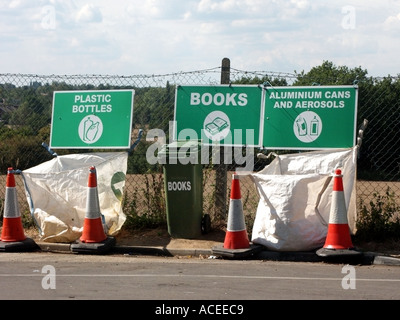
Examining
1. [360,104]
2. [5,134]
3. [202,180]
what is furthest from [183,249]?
[5,134]

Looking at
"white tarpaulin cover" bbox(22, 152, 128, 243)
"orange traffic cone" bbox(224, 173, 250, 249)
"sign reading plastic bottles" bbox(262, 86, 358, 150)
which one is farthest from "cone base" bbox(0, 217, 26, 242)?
"sign reading plastic bottles" bbox(262, 86, 358, 150)

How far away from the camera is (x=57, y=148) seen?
1072cm

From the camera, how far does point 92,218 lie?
9.17 metres

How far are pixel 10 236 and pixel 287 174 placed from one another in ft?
13.3

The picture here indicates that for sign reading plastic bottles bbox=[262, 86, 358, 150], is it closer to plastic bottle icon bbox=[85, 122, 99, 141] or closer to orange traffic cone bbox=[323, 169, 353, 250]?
orange traffic cone bbox=[323, 169, 353, 250]

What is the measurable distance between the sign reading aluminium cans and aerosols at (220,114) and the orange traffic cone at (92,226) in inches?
61.0

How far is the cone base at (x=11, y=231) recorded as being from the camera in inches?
372

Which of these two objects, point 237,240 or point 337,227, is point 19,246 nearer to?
point 237,240

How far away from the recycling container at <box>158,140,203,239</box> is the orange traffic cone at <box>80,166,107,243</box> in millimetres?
1010

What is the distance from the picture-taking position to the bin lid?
949 centimetres

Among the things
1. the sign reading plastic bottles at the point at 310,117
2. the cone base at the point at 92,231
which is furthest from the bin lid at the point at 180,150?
the cone base at the point at 92,231
